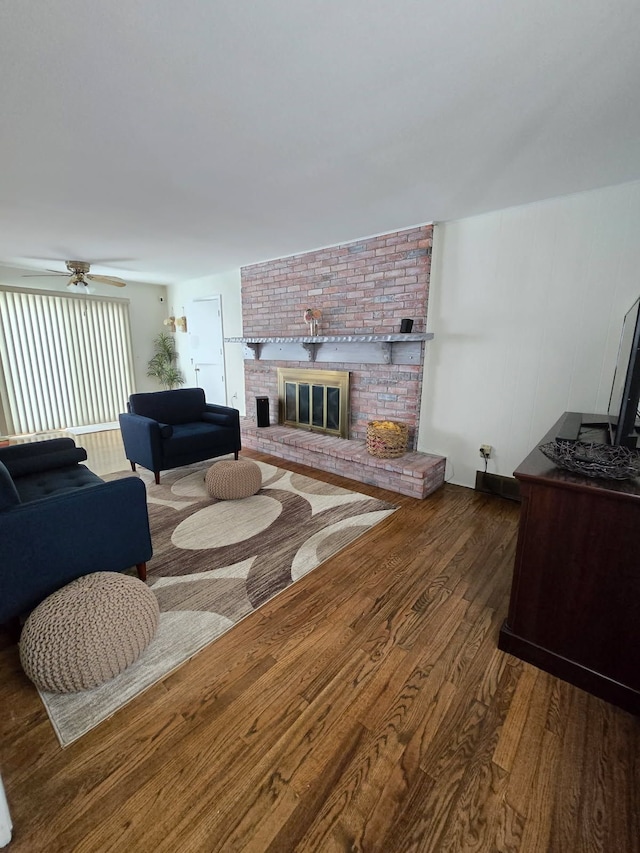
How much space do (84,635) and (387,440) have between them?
2.56 metres

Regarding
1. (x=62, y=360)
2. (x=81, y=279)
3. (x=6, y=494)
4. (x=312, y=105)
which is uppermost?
(x=312, y=105)

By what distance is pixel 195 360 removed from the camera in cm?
623

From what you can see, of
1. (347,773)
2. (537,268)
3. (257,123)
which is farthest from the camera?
(537,268)

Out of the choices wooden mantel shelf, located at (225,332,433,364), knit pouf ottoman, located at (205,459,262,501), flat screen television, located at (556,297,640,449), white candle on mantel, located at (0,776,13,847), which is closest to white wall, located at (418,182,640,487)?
flat screen television, located at (556,297,640,449)

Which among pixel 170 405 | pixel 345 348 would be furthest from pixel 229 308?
pixel 345 348

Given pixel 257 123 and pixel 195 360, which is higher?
pixel 257 123

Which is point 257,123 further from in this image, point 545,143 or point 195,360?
point 195,360

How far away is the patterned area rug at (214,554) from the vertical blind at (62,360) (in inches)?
118

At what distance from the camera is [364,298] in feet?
12.3

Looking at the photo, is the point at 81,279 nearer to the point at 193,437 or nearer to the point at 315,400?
the point at 193,437

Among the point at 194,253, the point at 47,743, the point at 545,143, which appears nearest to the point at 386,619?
the point at 47,743

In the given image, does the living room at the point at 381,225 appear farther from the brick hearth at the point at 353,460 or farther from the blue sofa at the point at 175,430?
the blue sofa at the point at 175,430

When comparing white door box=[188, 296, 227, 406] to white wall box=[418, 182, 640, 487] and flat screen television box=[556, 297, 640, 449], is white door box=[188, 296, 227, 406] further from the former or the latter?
flat screen television box=[556, 297, 640, 449]

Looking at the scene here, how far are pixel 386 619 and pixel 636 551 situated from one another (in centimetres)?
107
